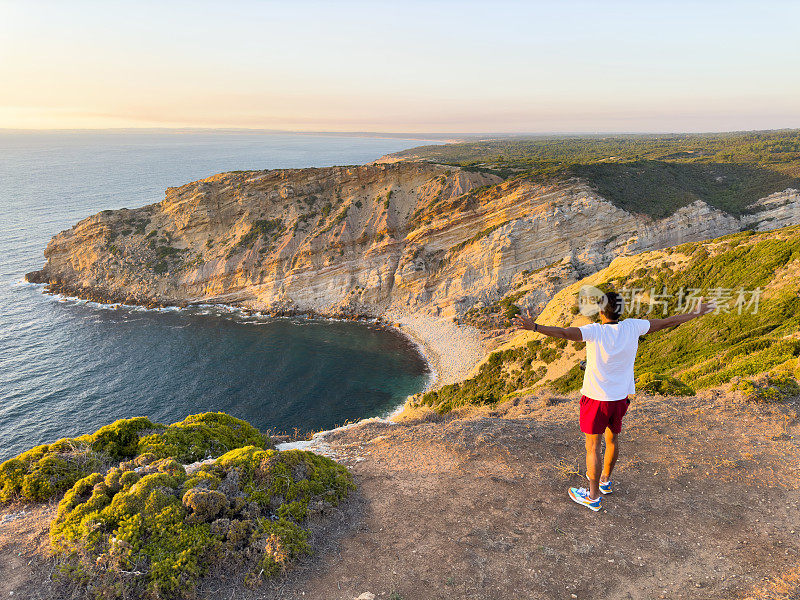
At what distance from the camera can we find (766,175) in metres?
61.9

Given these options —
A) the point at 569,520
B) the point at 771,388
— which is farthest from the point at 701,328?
the point at 569,520

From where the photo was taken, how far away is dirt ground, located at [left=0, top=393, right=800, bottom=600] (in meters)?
5.06

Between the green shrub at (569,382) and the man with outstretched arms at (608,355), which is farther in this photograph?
the green shrub at (569,382)

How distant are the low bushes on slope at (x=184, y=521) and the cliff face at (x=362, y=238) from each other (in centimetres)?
3801

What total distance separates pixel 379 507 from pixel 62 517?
16.5 feet

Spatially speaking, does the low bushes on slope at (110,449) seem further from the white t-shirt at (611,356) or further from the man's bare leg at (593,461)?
the white t-shirt at (611,356)

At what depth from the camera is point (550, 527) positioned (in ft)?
19.6

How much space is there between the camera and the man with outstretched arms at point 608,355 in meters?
5.07

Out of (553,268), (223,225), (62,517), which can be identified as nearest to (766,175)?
(553,268)

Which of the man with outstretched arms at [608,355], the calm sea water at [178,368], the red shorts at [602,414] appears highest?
the man with outstretched arms at [608,355]

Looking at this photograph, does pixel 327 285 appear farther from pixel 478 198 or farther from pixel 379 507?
pixel 379 507

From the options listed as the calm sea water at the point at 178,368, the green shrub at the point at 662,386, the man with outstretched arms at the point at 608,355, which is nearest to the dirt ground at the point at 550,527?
the man with outstretched arms at the point at 608,355

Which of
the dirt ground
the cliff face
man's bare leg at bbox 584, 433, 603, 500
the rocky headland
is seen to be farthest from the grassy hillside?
the cliff face

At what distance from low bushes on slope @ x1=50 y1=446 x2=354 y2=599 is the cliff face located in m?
38.0
